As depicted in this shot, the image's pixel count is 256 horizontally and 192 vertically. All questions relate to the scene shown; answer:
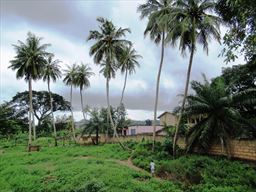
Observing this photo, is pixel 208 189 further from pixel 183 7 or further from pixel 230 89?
pixel 183 7

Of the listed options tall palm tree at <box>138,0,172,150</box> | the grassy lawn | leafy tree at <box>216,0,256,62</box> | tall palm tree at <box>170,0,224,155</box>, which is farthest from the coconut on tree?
leafy tree at <box>216,0,256,62</box>

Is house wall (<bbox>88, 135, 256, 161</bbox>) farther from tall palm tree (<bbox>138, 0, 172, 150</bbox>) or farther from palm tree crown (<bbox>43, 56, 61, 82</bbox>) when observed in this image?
palm tree crown (<bbox>43, 56, 61, 82</bbox>)

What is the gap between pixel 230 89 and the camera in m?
18.3

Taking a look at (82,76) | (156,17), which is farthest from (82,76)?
(156,17)

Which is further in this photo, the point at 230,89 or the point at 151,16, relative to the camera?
the point at 151,16

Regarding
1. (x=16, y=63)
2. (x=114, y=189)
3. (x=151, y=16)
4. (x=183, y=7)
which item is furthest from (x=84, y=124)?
(x=114, y=189)

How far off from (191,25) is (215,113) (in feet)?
18.0

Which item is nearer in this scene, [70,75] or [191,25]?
[191,25]

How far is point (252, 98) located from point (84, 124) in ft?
78.6

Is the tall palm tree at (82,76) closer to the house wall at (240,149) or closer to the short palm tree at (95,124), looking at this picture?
the short palm tree at (95,124)

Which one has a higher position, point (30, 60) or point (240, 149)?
point (30, 60)

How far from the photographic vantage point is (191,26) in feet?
60.5

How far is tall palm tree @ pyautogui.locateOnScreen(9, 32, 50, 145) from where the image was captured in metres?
35.4

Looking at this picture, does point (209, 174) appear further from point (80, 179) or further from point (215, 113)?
point (80, 179)
